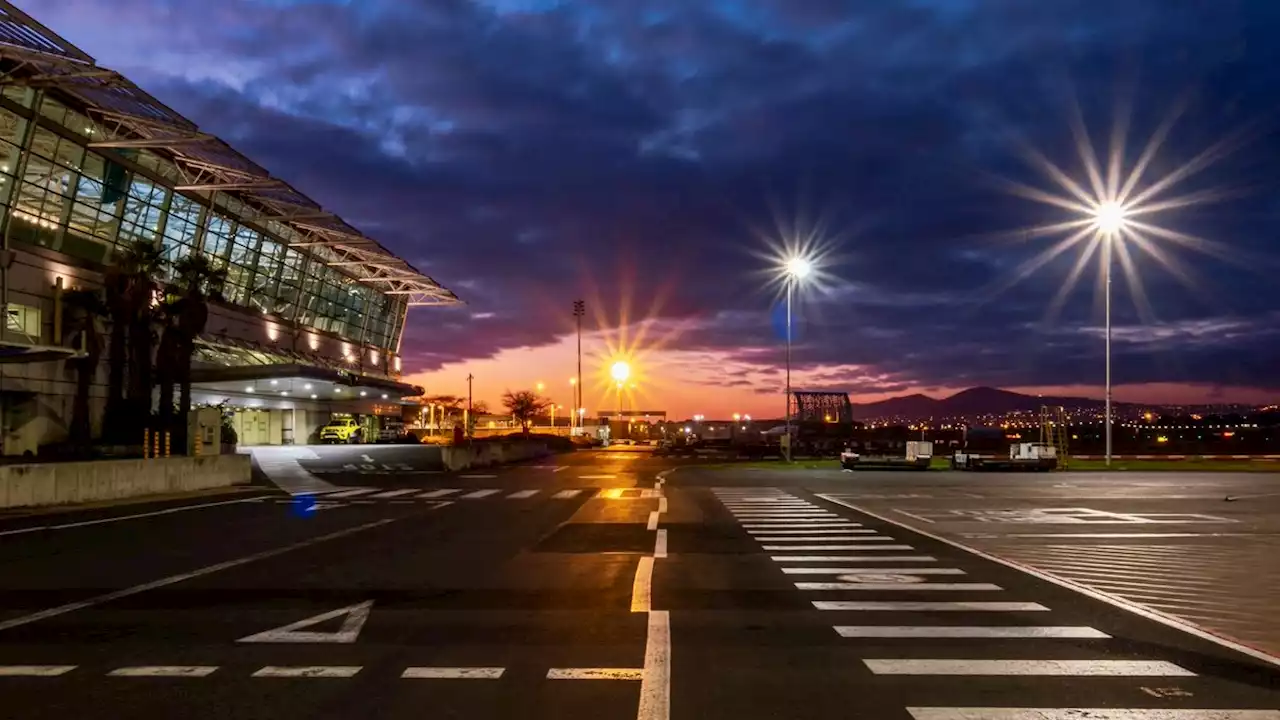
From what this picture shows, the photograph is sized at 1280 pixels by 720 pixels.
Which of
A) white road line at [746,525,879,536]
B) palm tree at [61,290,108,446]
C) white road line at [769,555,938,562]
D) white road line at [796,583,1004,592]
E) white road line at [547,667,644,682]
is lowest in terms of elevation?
white road line at [547,667,644,682]

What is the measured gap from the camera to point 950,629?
9078 mm

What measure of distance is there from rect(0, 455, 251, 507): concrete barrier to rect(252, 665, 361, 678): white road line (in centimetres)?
1808

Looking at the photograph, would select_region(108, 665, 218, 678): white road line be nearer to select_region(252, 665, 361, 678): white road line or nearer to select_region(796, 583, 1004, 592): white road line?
select_region(252, 665, 361, 678): white road line

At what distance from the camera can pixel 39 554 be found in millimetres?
14602

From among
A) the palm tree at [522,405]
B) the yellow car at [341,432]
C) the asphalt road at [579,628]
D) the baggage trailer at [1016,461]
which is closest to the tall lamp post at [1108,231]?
the baggage trailer at [1016,461]

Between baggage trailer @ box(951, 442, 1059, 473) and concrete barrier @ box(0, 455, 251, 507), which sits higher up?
baggage trailer @ box(951, 442, 1059, 473)

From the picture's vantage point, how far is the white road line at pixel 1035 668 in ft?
24.4

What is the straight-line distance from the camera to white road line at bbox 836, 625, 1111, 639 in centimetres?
879

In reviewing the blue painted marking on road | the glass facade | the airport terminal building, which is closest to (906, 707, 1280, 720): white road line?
the blue painted marking on road

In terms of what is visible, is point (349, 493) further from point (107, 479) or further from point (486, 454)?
point (486, 454)

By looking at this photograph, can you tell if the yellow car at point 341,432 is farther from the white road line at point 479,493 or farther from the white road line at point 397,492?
the white road line at point 479,493

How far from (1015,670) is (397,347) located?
296 feet

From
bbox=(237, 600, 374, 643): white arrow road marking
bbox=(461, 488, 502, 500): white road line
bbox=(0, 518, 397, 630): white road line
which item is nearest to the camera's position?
bbox=(237, 600, 374, 643): white arrow road marking

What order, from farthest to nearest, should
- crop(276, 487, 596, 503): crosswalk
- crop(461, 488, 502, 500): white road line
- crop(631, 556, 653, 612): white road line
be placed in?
crop(461, 488, 502, 500): white road line
crop(276, 487, 596, 503): crosswalk
crop(631, 556, 653, 612): white road line
